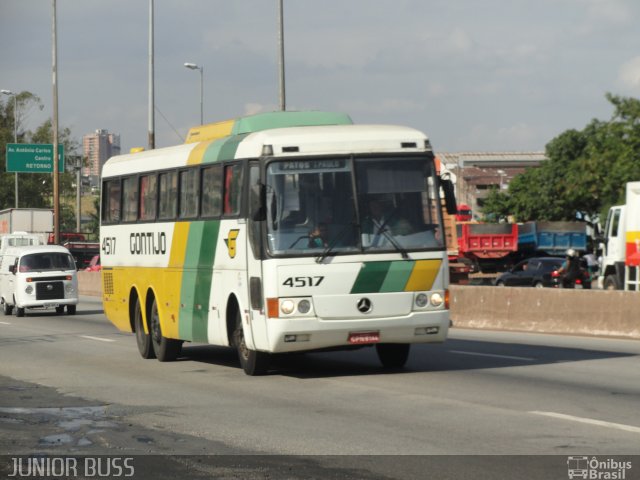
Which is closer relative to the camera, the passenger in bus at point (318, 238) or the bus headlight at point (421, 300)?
the passenger in bus at point (318, 238)

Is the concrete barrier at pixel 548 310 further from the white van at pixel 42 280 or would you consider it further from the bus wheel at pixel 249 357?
the white van at pixel 42 280

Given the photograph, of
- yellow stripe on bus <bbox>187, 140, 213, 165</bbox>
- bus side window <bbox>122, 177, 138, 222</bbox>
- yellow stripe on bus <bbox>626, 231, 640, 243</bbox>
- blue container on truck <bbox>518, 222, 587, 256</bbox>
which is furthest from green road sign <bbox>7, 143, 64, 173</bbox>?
yellow stripe on bus <bbox>187, 140, 213, 165</bbox>

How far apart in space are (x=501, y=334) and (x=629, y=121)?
5410cm


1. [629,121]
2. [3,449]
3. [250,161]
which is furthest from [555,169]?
[3,449]

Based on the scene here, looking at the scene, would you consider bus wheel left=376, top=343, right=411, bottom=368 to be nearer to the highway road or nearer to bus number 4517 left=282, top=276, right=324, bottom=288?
the highway road

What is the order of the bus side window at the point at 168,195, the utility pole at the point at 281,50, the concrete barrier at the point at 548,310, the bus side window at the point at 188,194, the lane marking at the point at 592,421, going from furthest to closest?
the utility pole at the point at 281,50
the concrete barrier at the point at 548,310
the bus side window at the point at 168,195
the bus side window at the point at 188,194
the lane marking at the point at 592,421

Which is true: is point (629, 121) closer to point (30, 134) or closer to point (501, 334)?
point (501, 334)

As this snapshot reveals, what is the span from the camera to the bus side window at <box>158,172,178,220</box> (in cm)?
1812

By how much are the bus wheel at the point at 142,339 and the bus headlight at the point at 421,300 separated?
5771 mm

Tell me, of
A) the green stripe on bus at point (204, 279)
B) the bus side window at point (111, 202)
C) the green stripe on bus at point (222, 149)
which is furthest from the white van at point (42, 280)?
the green stripe on bus at point (222, 149)

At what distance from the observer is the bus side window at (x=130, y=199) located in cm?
1989

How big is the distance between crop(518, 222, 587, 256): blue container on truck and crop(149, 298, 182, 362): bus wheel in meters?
40.7

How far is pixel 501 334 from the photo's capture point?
80.9 feet

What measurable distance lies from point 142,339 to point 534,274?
31160 millimetres
